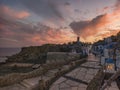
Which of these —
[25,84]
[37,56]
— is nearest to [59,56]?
[25,84]

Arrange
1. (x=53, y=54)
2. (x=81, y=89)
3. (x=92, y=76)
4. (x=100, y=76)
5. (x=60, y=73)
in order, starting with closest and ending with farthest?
(x=81, y=89) < (x=92, y=76) < (x=100, y=76) < (x=60, y=73) < (x=53, y=54)

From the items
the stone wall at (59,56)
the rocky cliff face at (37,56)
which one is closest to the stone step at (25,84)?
the stone wall at (59,56)

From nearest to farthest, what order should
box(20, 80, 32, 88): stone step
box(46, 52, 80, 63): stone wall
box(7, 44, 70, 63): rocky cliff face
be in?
box(20, 80, 32, 88): stone step → box(46, 52, 80, 63): stone wall → box(7, 44, 70, 63): rocky cliff face

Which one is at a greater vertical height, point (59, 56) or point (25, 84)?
point (59, 56)

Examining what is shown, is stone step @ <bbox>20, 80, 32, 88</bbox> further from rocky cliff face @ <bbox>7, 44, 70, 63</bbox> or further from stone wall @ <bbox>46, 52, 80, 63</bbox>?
rocky cliff face @ <bbox>7, 44, 70, 63</bbox>

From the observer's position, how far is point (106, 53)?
30.3 ft

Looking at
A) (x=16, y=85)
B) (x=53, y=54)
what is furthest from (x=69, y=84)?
(x=53, y=54)

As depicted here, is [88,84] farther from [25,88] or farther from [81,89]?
[25,88]

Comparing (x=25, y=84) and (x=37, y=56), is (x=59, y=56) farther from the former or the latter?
(x=37, y=56)

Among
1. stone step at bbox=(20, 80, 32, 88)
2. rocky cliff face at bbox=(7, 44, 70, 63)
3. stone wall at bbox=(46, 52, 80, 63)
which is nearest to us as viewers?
stone step at bbox=(20, 80, 32, 88)

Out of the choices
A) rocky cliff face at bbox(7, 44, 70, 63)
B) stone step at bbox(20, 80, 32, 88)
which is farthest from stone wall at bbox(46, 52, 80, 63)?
rocky cliff face at bbox(7, 44, 70, 63)

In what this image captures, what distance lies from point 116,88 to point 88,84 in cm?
166

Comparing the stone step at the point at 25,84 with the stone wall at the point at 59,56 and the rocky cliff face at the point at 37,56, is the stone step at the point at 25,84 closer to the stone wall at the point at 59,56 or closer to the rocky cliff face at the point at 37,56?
the stone wall at the point at 59,56

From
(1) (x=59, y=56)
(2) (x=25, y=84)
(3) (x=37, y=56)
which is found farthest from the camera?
(3) (x=37, y=56)
